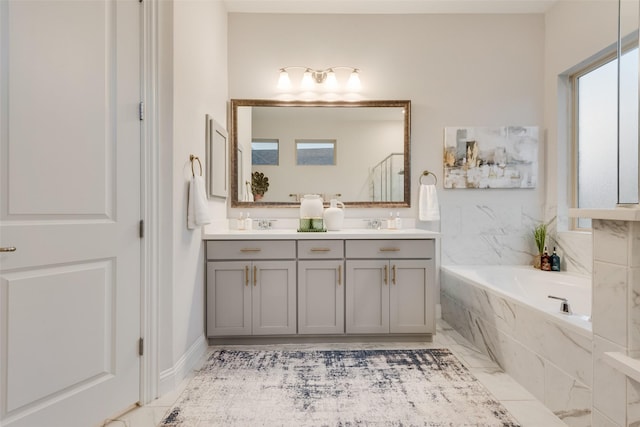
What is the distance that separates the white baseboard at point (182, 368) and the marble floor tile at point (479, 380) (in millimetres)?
34

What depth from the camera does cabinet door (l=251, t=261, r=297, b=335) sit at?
8.36ft

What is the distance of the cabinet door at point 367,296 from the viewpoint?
257 cm

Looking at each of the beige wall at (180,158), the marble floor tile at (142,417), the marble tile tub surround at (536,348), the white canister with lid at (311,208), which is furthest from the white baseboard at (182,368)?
the marble tile tub surround at (536,348)

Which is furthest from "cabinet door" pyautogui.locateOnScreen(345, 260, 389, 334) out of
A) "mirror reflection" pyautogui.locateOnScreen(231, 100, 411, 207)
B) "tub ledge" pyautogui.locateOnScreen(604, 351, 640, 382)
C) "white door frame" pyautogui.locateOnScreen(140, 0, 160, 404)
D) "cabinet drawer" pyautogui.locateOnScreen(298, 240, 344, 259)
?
"tub ledge" pyautogui.locateOnScreen(604, 351, 640, 382)

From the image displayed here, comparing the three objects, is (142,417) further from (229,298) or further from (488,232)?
(488,232)

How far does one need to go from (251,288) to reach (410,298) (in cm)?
116

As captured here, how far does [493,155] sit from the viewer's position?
319 cm

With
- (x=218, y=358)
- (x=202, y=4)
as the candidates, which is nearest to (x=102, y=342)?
→ (x=218, y=358)

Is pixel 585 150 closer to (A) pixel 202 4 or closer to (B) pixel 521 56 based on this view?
(B) pixel 521 56

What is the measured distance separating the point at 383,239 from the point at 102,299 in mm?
1771

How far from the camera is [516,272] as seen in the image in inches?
119

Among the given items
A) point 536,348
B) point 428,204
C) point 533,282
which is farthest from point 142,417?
point 533,282

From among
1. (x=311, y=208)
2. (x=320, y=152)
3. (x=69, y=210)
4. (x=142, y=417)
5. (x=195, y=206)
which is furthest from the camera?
(x=320, y=152)

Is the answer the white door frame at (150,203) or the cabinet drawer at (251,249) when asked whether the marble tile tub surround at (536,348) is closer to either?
the cabinet drawer at (251,249)
